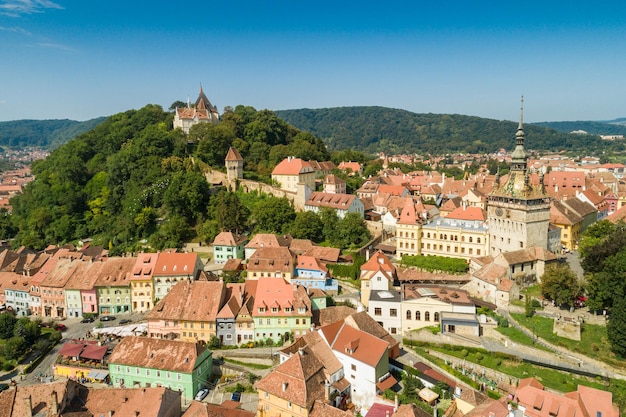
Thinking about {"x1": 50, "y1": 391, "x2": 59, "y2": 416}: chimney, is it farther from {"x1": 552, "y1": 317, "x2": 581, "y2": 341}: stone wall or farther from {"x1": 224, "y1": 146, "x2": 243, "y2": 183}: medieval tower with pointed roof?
{"x1": 224, "y1": 146, "x2": 243, "y2": 183}: medieval tower with pointed roof

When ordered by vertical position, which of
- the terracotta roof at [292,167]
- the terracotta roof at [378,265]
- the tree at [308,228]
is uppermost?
the terracotta roof at [292,167]

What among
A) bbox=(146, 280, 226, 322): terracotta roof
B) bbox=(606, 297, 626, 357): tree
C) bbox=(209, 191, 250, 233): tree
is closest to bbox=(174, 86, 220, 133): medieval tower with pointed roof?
bbox=(209, 191, 250, 233): tree

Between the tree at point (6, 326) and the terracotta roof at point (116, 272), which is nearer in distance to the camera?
the tree at point (6, 326)

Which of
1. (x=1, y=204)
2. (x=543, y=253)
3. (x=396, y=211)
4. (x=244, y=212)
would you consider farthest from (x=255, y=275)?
(x=1, y=204)

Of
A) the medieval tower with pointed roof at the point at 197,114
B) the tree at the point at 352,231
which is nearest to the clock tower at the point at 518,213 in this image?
the tree at the point at 352,231

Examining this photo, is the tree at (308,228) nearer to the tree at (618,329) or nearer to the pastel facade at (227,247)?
the pastel facade at (227,247)

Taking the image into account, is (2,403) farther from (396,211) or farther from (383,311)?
(396,211)

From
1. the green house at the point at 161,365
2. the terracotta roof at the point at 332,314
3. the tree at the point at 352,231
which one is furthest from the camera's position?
the tree at the point at 352,231
